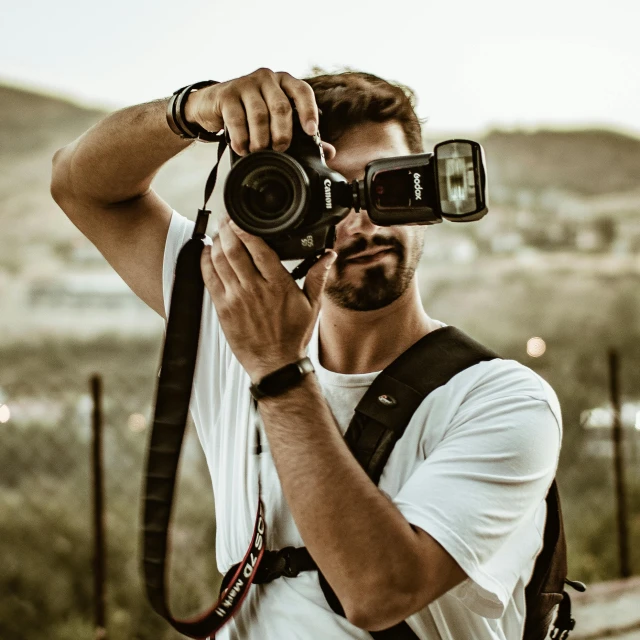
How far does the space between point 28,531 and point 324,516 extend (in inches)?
96.4

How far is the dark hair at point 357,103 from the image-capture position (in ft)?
4.34

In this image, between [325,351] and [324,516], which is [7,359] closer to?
[325,351]

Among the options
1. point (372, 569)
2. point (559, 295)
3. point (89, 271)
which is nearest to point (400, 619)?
point (372, 569)

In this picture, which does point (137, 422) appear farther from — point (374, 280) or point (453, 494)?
point (453, 494)

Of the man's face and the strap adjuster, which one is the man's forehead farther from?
the strap adjuster

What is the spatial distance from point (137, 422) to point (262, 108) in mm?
2570

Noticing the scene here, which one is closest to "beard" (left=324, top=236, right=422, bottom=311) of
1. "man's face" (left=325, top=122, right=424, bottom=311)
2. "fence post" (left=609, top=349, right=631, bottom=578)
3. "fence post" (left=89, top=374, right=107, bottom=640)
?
"man's face" (left=325, top=122, right=424, bottom=311)

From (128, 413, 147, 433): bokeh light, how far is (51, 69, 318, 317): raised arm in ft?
6.74

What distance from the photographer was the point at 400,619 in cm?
90

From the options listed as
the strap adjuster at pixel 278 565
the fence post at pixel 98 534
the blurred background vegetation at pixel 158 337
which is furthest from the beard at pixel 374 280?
the blurred background vegetation at pixel 158 337

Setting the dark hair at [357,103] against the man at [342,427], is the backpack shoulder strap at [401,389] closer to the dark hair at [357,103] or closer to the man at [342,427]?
the man at [342,427]

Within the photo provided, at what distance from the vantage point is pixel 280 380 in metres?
0.97

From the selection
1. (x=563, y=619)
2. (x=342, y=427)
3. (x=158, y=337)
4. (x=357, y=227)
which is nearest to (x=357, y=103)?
(x=357, y=227)

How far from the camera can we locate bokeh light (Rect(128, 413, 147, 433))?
11.0ft
